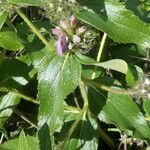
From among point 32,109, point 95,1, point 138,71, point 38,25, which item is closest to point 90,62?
point 95,1

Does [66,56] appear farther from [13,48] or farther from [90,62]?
[13,48]

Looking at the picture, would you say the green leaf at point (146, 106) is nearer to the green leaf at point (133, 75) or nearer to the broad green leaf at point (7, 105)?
the green leaf at point (133, 75)

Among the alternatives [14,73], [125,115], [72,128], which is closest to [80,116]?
[72,128]

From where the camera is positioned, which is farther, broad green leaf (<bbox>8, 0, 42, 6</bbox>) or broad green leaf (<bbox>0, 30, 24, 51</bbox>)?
broad green leaf (<bbox>0, 30, 24, 51</bbox>)

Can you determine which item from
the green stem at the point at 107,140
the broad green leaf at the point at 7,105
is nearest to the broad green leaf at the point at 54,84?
the broad green leaf at the point at 7,105

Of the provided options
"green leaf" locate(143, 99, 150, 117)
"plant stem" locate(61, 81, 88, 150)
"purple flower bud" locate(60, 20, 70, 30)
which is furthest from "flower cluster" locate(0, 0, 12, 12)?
"green leaf" locate(143, 99, 150, 117)

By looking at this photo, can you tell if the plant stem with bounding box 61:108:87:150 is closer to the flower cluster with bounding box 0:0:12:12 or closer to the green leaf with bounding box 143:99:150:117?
the green leaf with bounding box 143:99:150:117
